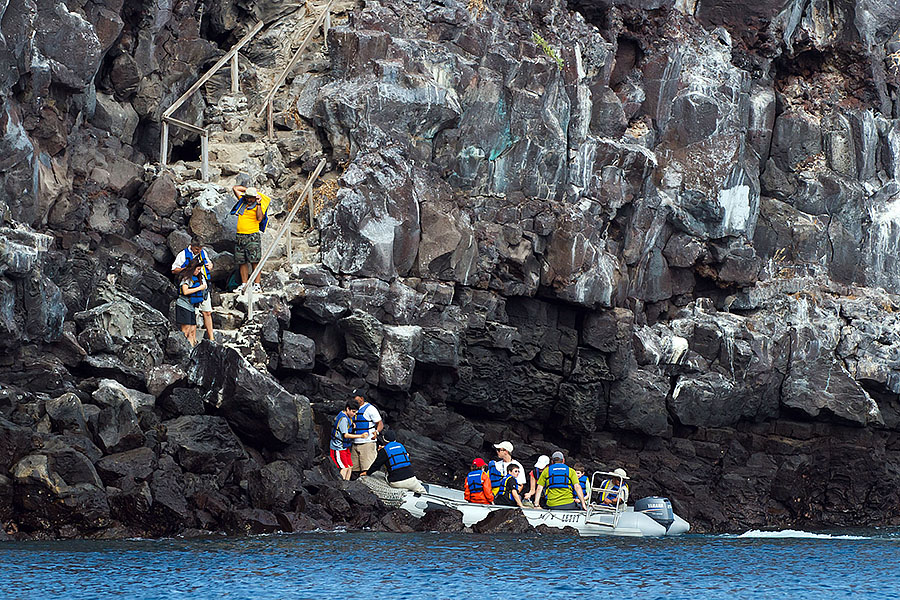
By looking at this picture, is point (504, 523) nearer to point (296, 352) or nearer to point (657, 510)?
point (657, 510)

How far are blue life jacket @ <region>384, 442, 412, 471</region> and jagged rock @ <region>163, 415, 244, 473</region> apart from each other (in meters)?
3.24

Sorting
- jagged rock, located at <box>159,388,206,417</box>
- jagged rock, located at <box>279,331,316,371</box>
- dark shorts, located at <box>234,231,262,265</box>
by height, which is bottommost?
jagged rock, located at <box>159,388,206,417</box>

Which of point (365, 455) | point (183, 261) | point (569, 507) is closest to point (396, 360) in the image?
point (365, 455)

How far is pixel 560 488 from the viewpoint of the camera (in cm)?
2498

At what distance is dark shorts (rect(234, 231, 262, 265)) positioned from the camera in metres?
25.4

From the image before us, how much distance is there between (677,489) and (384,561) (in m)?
13.6

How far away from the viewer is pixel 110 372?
22.4m

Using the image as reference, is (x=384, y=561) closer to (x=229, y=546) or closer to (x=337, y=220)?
(x=229, y=546)

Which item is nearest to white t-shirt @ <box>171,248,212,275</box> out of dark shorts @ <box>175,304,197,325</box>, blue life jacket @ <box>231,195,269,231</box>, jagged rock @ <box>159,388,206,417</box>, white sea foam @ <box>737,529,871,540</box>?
dark shorts @ <box>175,304,197,325</box>

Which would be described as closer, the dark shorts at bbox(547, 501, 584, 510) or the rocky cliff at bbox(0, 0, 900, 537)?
the rocky cliff at bbox(0, 0, 900, 537)

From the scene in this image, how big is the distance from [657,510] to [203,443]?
30.1ft

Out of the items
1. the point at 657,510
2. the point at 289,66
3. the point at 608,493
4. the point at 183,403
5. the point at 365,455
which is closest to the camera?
the point at 183,403

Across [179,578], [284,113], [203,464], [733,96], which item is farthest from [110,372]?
[733,96]

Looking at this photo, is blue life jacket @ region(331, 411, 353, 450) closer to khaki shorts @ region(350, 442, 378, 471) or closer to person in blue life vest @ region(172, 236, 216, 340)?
khaki shorts @ region(350, 442, 378, 471)
